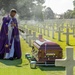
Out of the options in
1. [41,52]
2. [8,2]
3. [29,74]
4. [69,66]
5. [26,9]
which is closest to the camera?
[69,66]

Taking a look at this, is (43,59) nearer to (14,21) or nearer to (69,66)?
(14,21)

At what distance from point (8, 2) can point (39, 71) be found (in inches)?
2368

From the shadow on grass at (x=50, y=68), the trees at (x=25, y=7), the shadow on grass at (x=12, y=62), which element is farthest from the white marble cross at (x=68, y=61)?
the trees at (x=25, y=7)

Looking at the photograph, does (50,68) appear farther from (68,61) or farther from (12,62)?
(68,61)

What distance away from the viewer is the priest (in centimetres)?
1327

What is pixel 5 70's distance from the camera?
10.4 metres

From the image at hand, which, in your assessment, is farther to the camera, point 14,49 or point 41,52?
point 14,49

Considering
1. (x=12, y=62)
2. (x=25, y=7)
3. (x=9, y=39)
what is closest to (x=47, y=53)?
(x=12, y=62)

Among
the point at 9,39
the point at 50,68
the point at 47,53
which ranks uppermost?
the point at 9,39

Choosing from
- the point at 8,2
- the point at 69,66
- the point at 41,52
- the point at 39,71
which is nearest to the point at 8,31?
the point at 41,52

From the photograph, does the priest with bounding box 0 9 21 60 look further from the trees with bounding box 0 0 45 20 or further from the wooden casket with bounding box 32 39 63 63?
the trees with bounding box 0 0 45 20

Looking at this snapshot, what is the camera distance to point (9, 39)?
1346 centimetres

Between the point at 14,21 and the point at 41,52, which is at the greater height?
the point at 14,21

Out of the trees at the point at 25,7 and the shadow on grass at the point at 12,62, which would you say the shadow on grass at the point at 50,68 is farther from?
the trees at the point at 25,7
